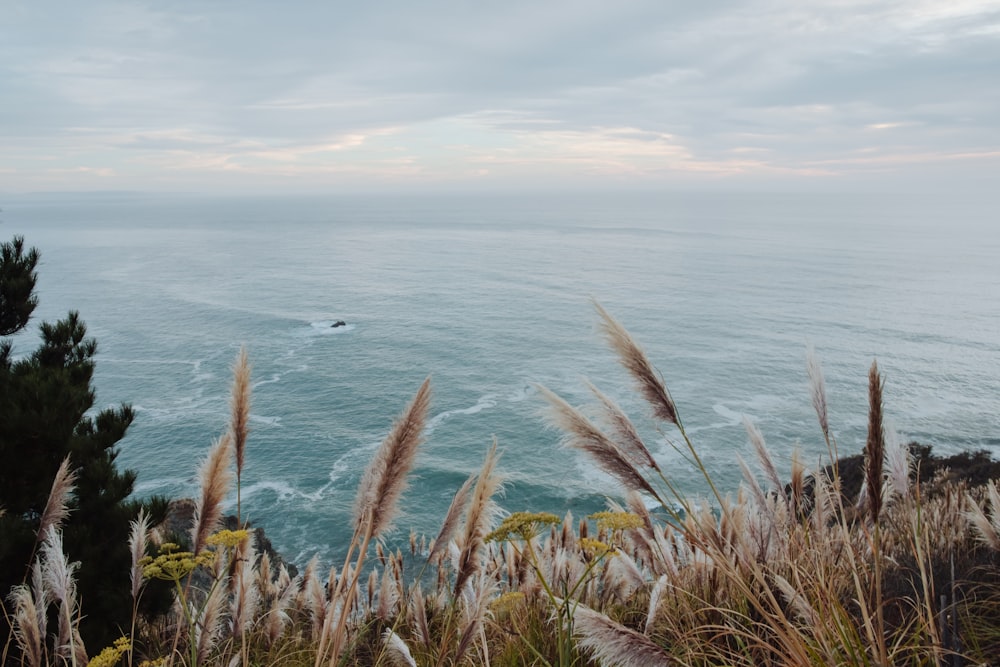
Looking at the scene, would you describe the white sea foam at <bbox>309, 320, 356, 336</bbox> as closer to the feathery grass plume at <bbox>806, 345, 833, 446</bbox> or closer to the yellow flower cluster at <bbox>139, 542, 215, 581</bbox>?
the yellow flower cluster at <bbox>139, 542, 215, 581</bbox>

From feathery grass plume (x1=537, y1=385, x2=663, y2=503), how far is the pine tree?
462 cm

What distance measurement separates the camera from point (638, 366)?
2598mm

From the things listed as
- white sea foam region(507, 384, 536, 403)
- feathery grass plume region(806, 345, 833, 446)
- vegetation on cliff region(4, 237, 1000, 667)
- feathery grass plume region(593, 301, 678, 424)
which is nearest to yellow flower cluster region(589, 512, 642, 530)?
vegetation on cliff region(4, 237, 1000, 667)

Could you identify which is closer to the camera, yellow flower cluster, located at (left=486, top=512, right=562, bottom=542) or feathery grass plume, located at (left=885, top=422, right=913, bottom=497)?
feathery grass plume, located at (left=885, top=422, right=913, bottom=497)

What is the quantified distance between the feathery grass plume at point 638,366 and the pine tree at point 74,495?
4814mm

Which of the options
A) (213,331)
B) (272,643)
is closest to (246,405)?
(272,643)

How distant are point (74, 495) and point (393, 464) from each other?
18.6 ft

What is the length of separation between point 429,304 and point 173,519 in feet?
140

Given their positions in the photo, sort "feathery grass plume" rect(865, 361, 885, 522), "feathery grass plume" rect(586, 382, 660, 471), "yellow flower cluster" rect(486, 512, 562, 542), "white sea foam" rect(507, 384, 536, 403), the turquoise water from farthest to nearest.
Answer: "white sea foam" rect(507, 384, 536, 403)
the turquoise water
"yellow flower cluster" rect(486, 512, 562, 542)
"feathery grass plume" rect(586, 382, 660, 471)
"feathery grass plume" rect(865, 361, 885, 522)

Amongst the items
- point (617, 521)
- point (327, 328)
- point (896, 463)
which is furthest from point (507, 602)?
point (327, 328)

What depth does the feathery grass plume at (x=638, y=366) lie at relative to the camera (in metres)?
2.56

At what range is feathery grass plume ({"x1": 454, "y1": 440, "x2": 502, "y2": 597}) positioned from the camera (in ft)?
8.89

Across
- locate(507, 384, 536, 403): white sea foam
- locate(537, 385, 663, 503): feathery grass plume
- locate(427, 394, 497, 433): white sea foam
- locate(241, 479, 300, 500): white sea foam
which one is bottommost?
locate(241, 479, 300, 500): white sea foam

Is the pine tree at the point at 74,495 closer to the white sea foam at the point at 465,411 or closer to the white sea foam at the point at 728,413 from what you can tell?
the white sea foam at the point at 465,411
